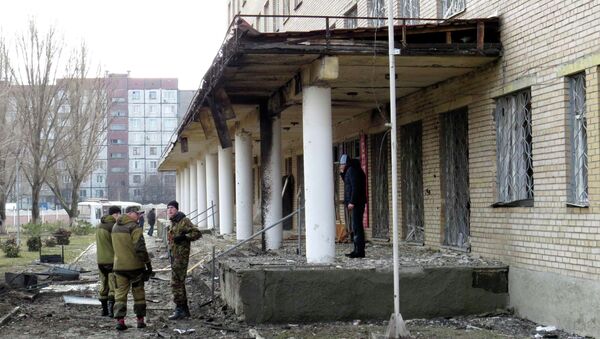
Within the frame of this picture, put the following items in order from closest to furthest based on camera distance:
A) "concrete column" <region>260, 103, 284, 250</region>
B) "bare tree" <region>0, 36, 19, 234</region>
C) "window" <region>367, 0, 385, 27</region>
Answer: "concrete column" <region>260, 103, 284, 250</region>
"window" <region>367, 0, 385, 27</region>
"bare tree" <region>0, 36, 19, 234</region>

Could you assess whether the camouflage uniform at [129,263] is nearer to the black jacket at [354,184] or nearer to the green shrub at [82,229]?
the black jacket at [354,184]

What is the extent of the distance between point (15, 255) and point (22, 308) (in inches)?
532

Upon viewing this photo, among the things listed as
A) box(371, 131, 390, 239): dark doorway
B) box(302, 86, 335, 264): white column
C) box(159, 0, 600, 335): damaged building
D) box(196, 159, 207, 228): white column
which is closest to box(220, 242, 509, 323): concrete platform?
box(159, 0, 600, 335): damaged building

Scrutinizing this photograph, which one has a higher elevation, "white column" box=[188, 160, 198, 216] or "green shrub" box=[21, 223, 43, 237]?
"white column" box=[188, 160, 198, 216]

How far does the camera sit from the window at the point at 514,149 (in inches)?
396

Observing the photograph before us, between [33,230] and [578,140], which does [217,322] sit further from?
[33,230]

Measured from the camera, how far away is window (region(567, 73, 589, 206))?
28.9 feet

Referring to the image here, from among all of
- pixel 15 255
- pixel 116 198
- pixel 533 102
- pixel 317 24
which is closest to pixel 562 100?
pixel 533 102

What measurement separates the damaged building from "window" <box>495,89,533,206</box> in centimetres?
2

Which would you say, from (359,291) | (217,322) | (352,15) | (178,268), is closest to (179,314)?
(178,268)

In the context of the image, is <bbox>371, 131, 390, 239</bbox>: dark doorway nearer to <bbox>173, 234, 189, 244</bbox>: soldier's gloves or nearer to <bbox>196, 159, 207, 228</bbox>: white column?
<bbox>173, 234, 189, 244</bbox>: soldier's gloves

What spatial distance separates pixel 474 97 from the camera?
11.3 m

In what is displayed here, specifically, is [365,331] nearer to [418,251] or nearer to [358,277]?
[358,277]

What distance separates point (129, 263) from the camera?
10.6 m
